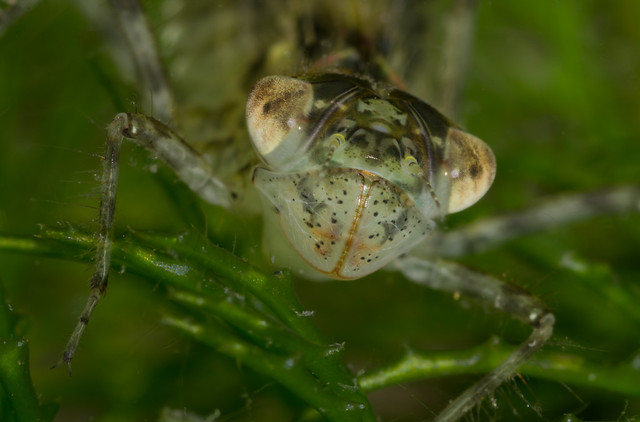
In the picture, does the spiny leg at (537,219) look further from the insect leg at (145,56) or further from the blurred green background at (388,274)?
the insect leg at (145,56)

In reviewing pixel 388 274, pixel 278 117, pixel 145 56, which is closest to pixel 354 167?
pixel 278 117

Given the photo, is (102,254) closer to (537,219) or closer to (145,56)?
(145,56)

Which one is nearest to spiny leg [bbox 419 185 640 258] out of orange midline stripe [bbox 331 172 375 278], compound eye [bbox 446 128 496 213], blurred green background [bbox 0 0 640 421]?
blurred green background [bbox 0 0 640 421]

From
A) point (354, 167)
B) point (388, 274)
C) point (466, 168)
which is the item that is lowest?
point (388, 274)

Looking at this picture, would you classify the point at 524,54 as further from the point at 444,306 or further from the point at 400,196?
the point at 400,196

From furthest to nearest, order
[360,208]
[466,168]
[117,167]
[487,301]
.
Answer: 1. [487,301]
2. [466,168]
3. [117,167]
4. [360,208]

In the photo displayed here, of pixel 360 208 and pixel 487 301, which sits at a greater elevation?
pixel 360 208

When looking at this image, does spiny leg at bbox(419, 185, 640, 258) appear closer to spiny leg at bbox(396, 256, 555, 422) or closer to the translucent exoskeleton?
spiny leg at bbox(396, 256, 555, 422)

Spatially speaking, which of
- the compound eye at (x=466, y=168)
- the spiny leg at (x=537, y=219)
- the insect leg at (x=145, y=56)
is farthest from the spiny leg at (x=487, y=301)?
the insect leg at (x=145, y=56)
